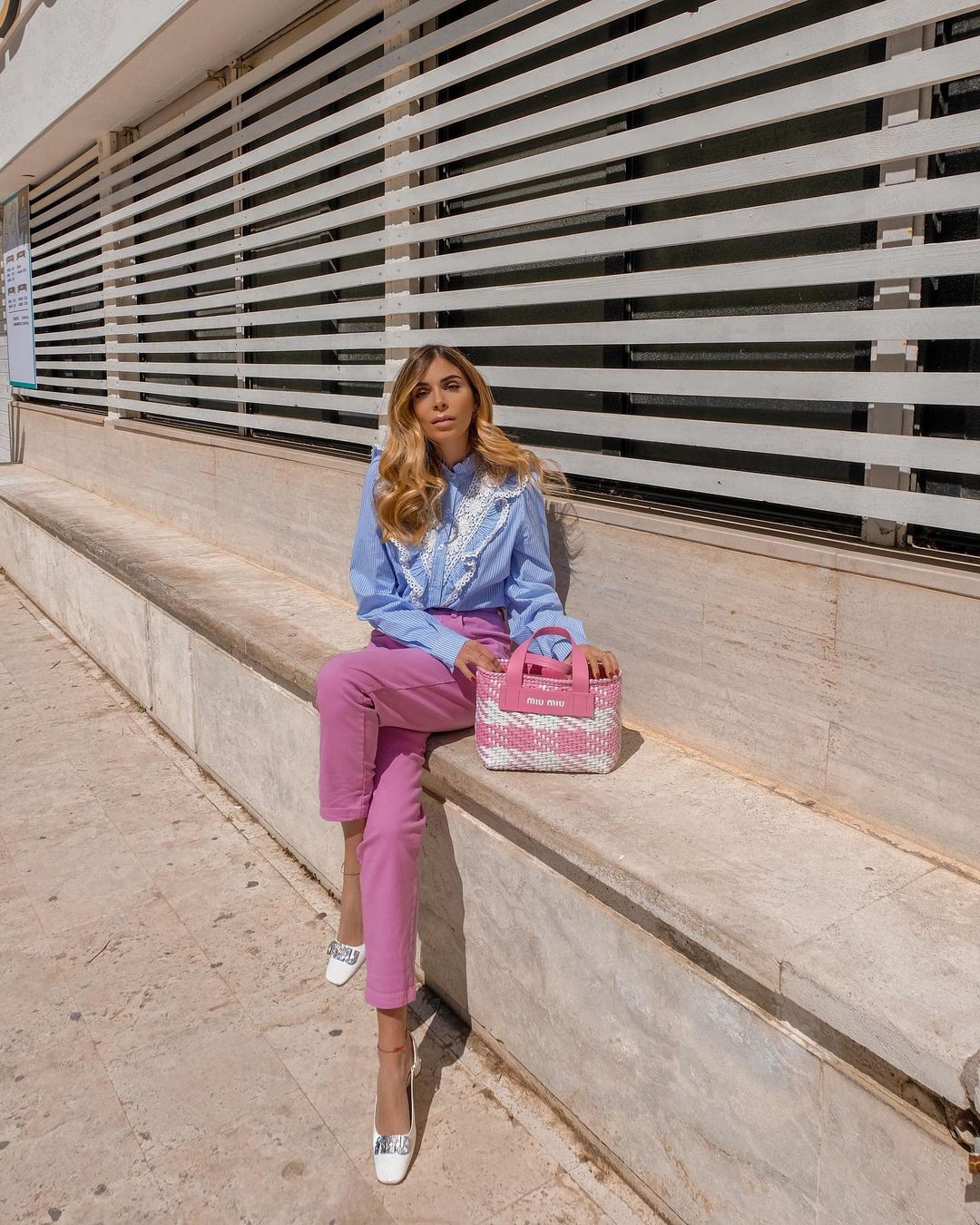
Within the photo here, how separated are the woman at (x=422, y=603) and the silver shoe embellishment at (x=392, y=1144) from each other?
0.43 metres

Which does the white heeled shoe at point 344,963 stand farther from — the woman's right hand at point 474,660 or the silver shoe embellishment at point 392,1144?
the woman's right hand at point 474,660

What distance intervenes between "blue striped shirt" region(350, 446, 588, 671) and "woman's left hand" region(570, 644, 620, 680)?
33 cm

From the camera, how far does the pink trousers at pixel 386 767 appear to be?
9.30 ft

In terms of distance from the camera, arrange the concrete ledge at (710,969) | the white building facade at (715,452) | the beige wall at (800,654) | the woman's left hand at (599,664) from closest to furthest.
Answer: the concrete ledge at (710,969)
the white building facade at (715,452)
the beige wall at (800,654)
the woman's left hand at (599,664)

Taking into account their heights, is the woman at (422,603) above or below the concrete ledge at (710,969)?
above

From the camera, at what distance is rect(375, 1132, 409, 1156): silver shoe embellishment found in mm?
2623

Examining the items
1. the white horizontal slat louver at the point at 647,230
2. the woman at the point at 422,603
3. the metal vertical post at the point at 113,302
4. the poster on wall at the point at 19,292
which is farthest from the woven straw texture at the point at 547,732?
the poster on wall at the point at 19,292

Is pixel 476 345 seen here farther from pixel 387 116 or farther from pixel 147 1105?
pixel 147 1105

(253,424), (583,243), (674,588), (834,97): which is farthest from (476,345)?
(253,424)

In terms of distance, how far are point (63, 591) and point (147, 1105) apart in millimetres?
5802

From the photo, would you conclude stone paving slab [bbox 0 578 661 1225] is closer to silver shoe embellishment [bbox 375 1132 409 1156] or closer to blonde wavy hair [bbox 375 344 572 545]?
silver shoe embellishment [bbox 375 1132 409 1156]

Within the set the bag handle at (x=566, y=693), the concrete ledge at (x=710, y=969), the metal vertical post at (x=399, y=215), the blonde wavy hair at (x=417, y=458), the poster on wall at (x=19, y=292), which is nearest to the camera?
the concrete ledge at (x=710, y=969)

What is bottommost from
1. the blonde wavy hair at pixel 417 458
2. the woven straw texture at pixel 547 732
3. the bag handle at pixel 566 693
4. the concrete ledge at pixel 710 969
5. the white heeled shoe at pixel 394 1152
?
the white heeled shoe at pixel 394 1152

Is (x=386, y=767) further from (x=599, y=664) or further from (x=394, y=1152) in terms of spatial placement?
(x=394, y=1152)
